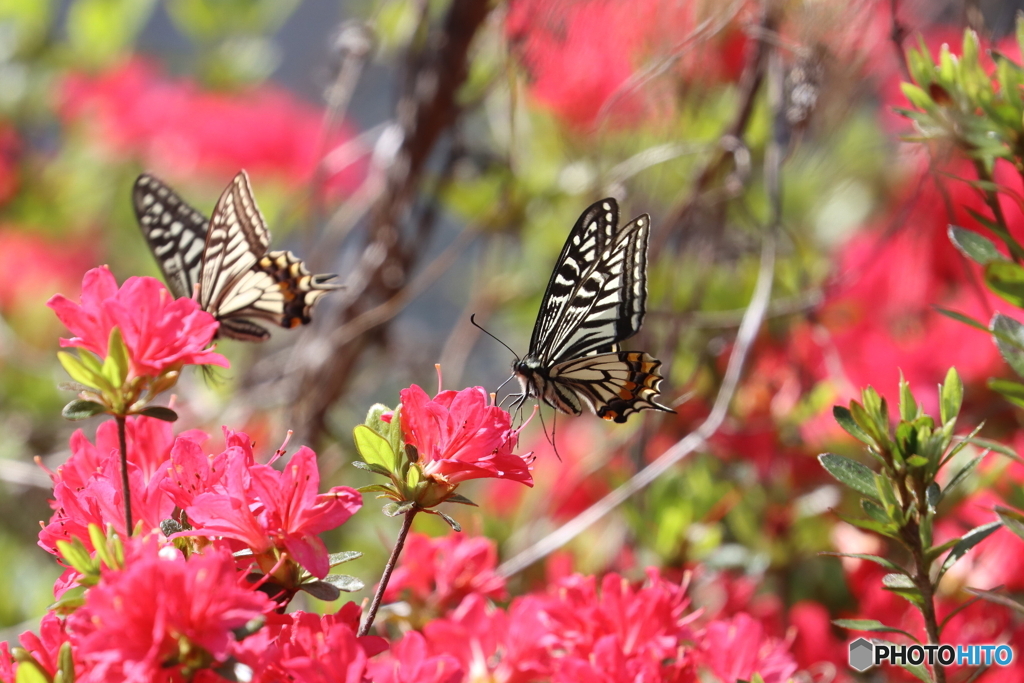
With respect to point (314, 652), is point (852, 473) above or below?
above

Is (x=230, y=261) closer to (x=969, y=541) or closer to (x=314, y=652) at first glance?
(x=314, y=652)

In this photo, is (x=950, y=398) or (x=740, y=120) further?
(x=740, y=120)

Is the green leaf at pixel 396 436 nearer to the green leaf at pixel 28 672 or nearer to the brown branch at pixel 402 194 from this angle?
the green leaf at pixel 28 672

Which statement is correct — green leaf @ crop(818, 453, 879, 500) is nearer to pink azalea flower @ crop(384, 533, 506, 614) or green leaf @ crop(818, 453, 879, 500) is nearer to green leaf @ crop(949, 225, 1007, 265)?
green leaf @ crop(949, 225, 1007, 265)

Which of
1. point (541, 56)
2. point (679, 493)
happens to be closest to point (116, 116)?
point (541, 56)

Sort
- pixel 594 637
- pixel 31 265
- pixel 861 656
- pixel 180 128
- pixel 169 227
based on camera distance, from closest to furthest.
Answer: pixel 594 637, pixel 861 656, pixel 169 227, pixel 31 265, pixel 180 128

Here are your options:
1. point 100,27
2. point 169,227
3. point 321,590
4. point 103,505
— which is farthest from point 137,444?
point 100,27

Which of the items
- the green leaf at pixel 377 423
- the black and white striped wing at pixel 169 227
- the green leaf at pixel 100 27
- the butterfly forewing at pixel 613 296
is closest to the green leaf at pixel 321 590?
the green leaf at pixel 377 423
